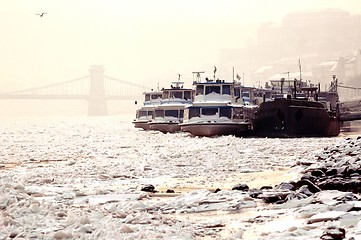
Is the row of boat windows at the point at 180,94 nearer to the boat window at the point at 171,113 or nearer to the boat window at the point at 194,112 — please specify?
the boat window at the point at 171,113

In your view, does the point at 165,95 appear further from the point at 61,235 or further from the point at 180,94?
the point at 61,235

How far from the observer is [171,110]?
53188mm

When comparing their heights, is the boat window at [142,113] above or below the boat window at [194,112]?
below

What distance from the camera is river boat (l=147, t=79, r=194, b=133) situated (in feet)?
173

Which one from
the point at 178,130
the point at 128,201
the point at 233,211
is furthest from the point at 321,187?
the point at 178,130

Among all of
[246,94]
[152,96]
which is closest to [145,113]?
[152,96]

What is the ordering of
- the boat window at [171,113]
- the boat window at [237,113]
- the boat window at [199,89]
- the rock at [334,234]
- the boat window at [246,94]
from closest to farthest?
1. the rock at [334,234]
2. the boat window at [237,113]
3. the boat window at [199,89]
4. the boat window at [246,94]
5. the boat window at [171,113]

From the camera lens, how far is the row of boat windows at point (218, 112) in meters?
42.5

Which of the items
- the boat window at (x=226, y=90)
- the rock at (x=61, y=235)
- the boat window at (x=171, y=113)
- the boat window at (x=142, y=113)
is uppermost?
the boat window at (x=226, y=90)

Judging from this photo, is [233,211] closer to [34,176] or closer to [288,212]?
[288,212]

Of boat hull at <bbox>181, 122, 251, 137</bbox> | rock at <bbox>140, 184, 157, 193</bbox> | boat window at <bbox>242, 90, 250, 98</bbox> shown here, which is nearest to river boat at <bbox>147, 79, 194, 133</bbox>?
boat window at <bbox>242, 90, 250, 98</bbox>

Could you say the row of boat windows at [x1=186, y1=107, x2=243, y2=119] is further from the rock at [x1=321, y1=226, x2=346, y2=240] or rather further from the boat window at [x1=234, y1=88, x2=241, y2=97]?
the rock at [x1=321, y1=226, x2=346, y2=240]


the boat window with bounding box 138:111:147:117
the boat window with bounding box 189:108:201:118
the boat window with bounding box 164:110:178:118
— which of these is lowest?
the boat window with bounding box 138:111:147:117

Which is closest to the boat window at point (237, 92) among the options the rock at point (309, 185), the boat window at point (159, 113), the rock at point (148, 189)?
the boat window at point (159, 113)
